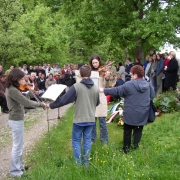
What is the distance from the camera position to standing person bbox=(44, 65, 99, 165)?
4.84 m

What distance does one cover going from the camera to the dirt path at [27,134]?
594cm

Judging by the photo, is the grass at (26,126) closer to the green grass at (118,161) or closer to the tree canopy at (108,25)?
the green grass at (118,161)

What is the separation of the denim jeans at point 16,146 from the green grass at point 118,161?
24cm

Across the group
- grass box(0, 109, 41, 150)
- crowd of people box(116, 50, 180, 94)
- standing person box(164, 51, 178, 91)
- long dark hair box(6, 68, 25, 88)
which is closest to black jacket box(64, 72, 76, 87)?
grass box(0, 109, 41, 150)

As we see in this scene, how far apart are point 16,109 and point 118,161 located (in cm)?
193

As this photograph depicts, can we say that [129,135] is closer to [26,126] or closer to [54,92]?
[54,92]

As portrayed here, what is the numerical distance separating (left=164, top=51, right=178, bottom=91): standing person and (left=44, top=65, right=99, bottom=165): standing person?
676cm

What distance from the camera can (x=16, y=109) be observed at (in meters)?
4.89

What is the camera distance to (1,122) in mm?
9711

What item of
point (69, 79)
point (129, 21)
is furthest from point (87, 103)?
point (69, 79)

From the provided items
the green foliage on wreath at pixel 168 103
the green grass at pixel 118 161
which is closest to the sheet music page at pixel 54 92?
the green grass at pixel 118 161

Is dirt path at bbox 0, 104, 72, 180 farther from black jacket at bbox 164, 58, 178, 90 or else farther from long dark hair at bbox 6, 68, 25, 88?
black jacket at bbox 164, 58, 178, 90

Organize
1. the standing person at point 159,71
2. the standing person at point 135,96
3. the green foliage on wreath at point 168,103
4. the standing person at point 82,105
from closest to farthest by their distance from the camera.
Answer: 1. the standing person at point 82,105
2. the standing person at point 135,96
3. the green foliage on wreath at point 168,103
4. the standing person at point 159,71

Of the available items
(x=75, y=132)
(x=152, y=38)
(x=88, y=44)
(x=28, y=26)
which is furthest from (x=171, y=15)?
(x=28, y=26)
